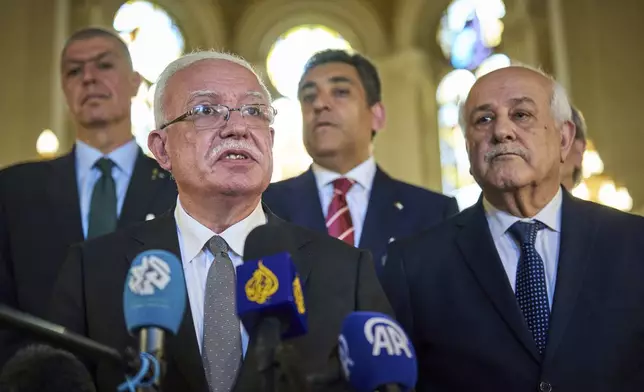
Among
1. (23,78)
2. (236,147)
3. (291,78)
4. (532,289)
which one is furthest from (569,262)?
(291,78)

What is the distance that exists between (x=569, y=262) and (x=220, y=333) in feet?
2.95

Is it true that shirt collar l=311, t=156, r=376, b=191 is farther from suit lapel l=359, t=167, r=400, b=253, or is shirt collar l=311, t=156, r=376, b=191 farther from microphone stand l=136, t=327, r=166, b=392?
microphone stand l=136, t=327, r=166, b=392

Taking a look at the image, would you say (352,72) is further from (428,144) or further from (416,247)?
(428,144)

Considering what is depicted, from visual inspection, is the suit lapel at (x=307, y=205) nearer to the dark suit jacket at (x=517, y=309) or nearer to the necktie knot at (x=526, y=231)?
the dark suit jacket at (x=517, y=309)

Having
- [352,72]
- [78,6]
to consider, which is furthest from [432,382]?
[78,6]

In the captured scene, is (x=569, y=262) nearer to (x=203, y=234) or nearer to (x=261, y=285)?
(x=203, y=234)

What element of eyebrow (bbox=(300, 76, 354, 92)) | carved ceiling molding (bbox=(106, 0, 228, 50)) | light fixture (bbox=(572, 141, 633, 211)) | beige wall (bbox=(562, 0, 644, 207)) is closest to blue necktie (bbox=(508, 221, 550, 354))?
eyebrow (bbox=(300, 76, 354, 92))

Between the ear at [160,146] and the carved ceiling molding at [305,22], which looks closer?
the ear at [160,146]

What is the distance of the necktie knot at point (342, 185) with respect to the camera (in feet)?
10.4

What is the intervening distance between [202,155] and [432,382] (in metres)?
0.80

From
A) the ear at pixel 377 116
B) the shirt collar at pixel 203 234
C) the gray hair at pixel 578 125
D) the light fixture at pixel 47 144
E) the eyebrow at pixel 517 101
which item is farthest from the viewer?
the light fixture at pixel 47 144

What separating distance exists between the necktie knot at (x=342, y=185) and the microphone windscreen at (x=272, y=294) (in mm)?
1806

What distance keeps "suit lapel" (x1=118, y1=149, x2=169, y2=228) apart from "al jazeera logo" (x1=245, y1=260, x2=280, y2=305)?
138 cm

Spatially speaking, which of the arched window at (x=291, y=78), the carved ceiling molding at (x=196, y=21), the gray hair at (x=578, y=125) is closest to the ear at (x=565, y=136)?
the gray hair at (x=578, y=125)
